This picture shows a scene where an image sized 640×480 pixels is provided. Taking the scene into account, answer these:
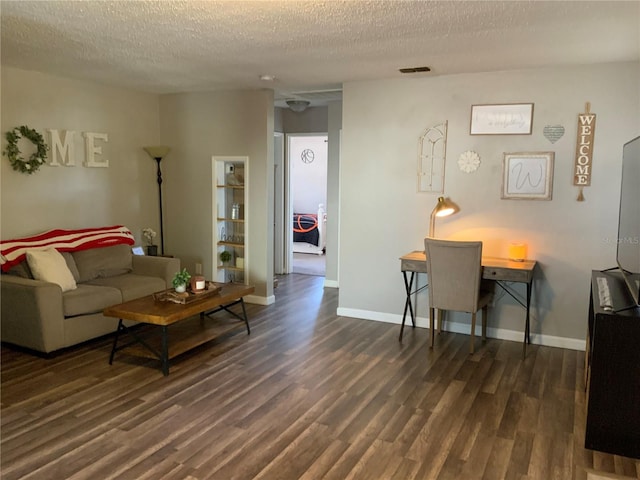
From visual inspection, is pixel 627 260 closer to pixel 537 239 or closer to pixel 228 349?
pixel 537 239

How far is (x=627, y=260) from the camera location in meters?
3.14

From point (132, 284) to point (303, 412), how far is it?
233 centimetres

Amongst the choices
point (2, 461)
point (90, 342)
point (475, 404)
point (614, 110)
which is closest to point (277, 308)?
point (90, 342)

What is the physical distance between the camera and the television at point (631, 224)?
9.36ft

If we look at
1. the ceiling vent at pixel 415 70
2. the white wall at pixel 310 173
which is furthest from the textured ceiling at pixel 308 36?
the white wall at pixel 310 173

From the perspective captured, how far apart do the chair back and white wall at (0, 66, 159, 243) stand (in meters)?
→ 3.47

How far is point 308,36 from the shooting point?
3.34 m

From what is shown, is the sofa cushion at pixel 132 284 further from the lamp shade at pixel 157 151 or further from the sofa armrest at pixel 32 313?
the lamp shade at pixel 157 151

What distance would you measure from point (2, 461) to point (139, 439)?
66cm

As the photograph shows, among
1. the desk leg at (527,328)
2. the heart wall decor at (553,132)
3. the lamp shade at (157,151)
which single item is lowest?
the desk leg at (527,328)

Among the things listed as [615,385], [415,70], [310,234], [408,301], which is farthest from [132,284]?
[310,234]

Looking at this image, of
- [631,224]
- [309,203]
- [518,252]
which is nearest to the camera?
[631,224]

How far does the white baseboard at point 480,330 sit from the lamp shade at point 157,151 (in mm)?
2660

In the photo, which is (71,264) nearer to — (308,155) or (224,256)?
(224,256)
